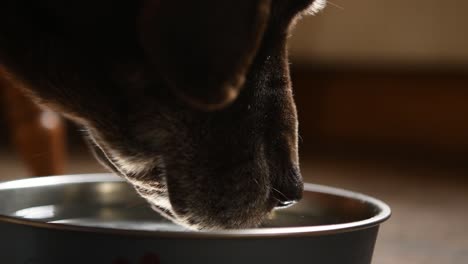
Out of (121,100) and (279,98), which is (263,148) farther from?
(121,100)

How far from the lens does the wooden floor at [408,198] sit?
→ 1.59 meters

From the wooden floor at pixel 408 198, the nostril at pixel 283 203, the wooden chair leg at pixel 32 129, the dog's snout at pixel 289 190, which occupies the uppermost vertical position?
the wooden chair leg at pixel 32 129

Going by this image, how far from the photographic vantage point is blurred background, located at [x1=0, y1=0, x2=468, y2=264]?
2.45 meters

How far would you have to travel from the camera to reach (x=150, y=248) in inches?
30.3

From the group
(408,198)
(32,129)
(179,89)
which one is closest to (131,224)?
(179,89)

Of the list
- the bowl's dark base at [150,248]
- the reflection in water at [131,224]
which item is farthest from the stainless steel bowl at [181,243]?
the reflection in water at [131,224]

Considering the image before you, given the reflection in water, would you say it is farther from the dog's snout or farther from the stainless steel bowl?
the stainless steel bowl

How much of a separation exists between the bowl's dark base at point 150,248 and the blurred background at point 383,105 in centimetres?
125

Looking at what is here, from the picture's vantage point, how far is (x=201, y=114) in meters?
0.97

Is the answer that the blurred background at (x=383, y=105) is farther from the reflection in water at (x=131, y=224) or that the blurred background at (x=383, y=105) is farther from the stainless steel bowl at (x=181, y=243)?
the stainless steel bowl at (x=181, y=243)

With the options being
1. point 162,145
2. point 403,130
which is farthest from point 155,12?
point 403,130

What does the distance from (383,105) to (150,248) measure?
8.59 ft

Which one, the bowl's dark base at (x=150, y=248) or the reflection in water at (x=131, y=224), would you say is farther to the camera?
the reflection in water at (x=131, y=224)

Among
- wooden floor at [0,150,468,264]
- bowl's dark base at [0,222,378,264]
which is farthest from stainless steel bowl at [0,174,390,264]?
wooden floor at [0,150,468,264]
